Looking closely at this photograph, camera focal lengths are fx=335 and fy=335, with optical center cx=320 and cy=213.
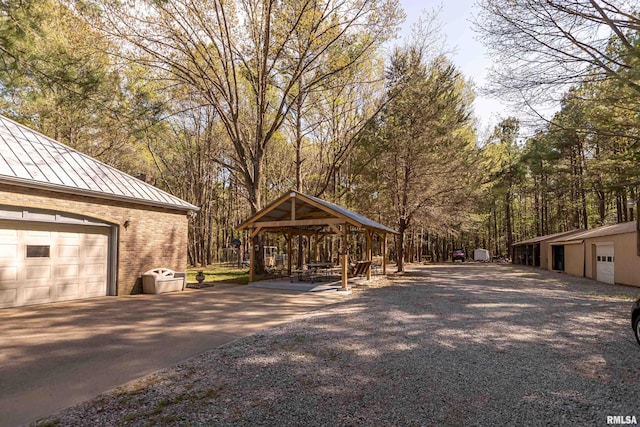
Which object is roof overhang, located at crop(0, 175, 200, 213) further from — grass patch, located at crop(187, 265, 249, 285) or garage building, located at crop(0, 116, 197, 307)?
grass patch, located at crop(187, 265, 249, 285)

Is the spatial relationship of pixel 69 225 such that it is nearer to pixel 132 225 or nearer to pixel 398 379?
pixel 132 225

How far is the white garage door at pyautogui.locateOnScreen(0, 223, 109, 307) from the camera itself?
8.23 metres

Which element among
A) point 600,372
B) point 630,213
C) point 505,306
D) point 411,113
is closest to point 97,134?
point 411,113

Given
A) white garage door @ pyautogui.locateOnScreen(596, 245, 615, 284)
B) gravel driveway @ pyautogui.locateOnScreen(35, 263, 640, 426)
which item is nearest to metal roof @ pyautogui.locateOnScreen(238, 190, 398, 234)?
gravel driveway @ pyautogui.locateOnScreen(35, 263, 640, 426)

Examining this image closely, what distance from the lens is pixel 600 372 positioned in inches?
163

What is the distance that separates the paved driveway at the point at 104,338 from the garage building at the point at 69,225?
74 cm

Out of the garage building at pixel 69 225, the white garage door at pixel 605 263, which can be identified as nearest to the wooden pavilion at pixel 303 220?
the garage building at pixel 69 225

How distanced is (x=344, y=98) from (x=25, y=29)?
16220 millimetres

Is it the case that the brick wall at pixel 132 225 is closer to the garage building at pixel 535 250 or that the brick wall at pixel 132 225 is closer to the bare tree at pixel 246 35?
the bare tree at pixel 246 35

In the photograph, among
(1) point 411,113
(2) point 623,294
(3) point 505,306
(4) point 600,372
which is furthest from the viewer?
(1) point 411,113

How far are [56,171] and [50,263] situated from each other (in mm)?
2528

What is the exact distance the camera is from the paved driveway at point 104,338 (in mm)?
3674

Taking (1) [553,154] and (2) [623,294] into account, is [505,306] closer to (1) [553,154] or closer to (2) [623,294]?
(2) [623,294]

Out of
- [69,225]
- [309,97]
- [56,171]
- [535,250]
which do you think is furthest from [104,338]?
[535,250]
